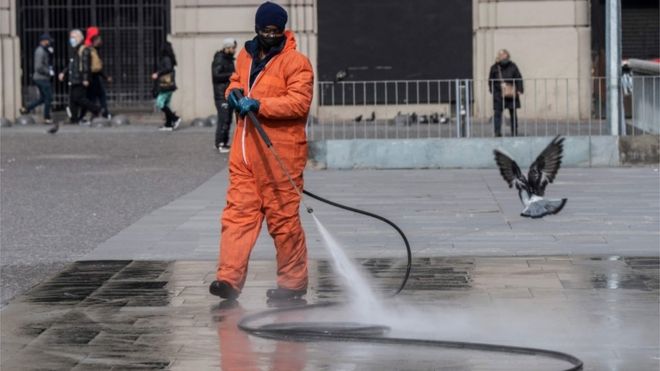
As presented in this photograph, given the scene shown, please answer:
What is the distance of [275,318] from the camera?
833 centimetres

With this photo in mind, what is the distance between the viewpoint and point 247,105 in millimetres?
8531

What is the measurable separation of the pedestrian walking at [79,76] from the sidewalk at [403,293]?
43.0 feet

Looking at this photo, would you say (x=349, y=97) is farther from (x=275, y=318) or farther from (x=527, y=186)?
Answer: (x=275, y=318)

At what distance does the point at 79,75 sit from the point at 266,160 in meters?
19.1

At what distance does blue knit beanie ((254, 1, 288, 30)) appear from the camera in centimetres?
874

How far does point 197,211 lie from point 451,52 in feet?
50.0

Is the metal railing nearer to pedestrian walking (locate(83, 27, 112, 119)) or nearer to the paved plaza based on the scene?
the paved plaza

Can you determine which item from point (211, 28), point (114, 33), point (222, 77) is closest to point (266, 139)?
point (222, 77)

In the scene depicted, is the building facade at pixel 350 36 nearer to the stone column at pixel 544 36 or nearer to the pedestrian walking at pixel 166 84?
the stone column at pixel 544 36

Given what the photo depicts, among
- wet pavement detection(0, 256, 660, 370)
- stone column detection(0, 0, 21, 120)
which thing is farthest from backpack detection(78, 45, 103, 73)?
wet pavement detection(0, 256, 660, 370)

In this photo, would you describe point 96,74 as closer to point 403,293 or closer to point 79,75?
point 79,75

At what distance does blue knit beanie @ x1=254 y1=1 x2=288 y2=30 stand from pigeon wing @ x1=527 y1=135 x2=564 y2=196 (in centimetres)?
473

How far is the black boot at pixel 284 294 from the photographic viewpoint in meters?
8.91

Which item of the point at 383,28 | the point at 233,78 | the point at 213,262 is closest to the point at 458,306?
the point at 233,78
